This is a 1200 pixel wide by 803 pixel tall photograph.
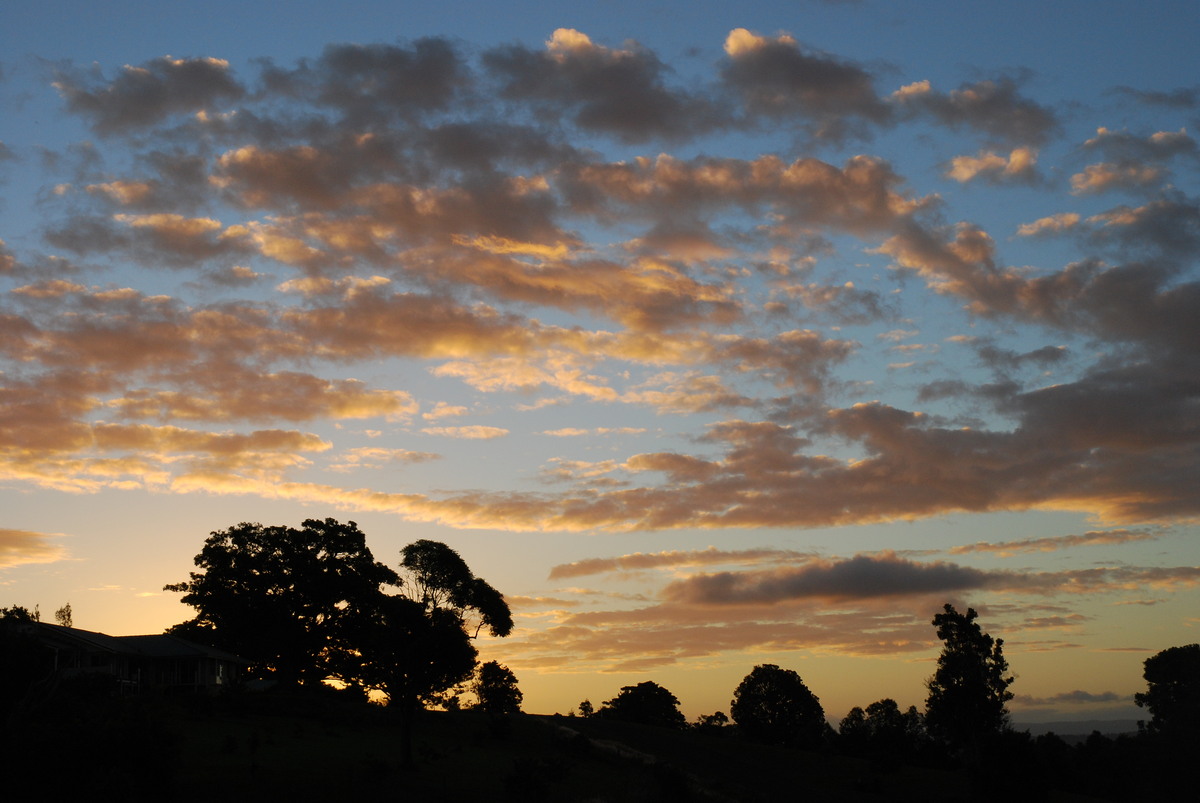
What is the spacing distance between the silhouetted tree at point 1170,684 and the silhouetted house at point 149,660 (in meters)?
103

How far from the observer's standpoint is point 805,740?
355 feet

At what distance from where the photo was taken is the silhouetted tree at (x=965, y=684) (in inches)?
3302

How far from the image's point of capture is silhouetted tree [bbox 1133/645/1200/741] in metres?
114

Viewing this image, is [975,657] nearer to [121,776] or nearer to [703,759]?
[703,759]

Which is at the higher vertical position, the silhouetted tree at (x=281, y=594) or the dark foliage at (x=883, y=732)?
the silhouetted tree at (x=281, y=594)

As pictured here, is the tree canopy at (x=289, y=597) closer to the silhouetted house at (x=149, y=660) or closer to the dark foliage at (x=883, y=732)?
the silhouetted house at (x=149, y=660)

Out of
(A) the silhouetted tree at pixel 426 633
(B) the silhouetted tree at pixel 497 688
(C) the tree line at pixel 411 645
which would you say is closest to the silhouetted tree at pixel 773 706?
(C) the tree line at pixel 411 645

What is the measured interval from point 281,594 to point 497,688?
33.3m

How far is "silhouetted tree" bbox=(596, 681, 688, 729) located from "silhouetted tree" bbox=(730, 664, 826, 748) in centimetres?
900

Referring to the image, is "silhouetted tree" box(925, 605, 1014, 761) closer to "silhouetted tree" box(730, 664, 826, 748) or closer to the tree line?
the tree line

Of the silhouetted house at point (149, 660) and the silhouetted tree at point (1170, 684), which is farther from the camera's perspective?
the silhouetted tree at point (1170, 684)

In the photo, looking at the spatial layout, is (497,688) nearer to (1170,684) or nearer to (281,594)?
(281,594)

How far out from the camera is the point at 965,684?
84.9 m

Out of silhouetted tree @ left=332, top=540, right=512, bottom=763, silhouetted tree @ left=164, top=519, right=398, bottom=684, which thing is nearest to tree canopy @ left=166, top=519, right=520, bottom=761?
silhouetted tree @ left=164, top=519, right=398, bottom=684
